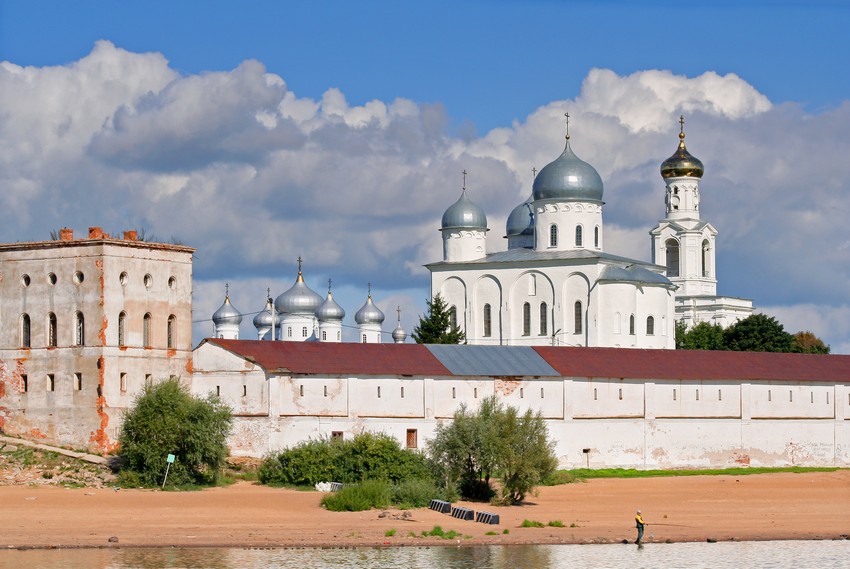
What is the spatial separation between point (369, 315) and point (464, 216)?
15.4 meters

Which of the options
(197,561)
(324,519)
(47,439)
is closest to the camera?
(197,561)

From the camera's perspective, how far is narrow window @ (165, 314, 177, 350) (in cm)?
5147

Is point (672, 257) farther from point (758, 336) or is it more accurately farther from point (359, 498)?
point (359, 498)

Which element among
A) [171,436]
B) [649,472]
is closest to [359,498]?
[171,436]

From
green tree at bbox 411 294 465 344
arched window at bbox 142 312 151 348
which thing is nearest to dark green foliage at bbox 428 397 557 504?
arched window at bbox 142 312 151 348

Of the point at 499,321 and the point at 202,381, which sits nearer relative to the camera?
the point at 202,381

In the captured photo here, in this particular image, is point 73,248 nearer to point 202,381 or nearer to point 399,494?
point 202,381

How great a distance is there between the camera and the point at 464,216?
80562mm

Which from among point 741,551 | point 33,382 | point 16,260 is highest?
point 16,260

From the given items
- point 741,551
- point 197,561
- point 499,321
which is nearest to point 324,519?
point 197,561

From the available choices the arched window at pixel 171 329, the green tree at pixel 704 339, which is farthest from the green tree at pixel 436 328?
the arched window at pixel 171 329

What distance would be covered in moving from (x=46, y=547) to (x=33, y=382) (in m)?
13.6

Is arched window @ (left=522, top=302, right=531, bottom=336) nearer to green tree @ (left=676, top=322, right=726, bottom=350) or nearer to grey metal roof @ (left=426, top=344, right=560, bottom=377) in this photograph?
green tree @ (left=676, top=322, right=726, bottom=350)

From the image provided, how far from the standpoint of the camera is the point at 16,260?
50750mm
